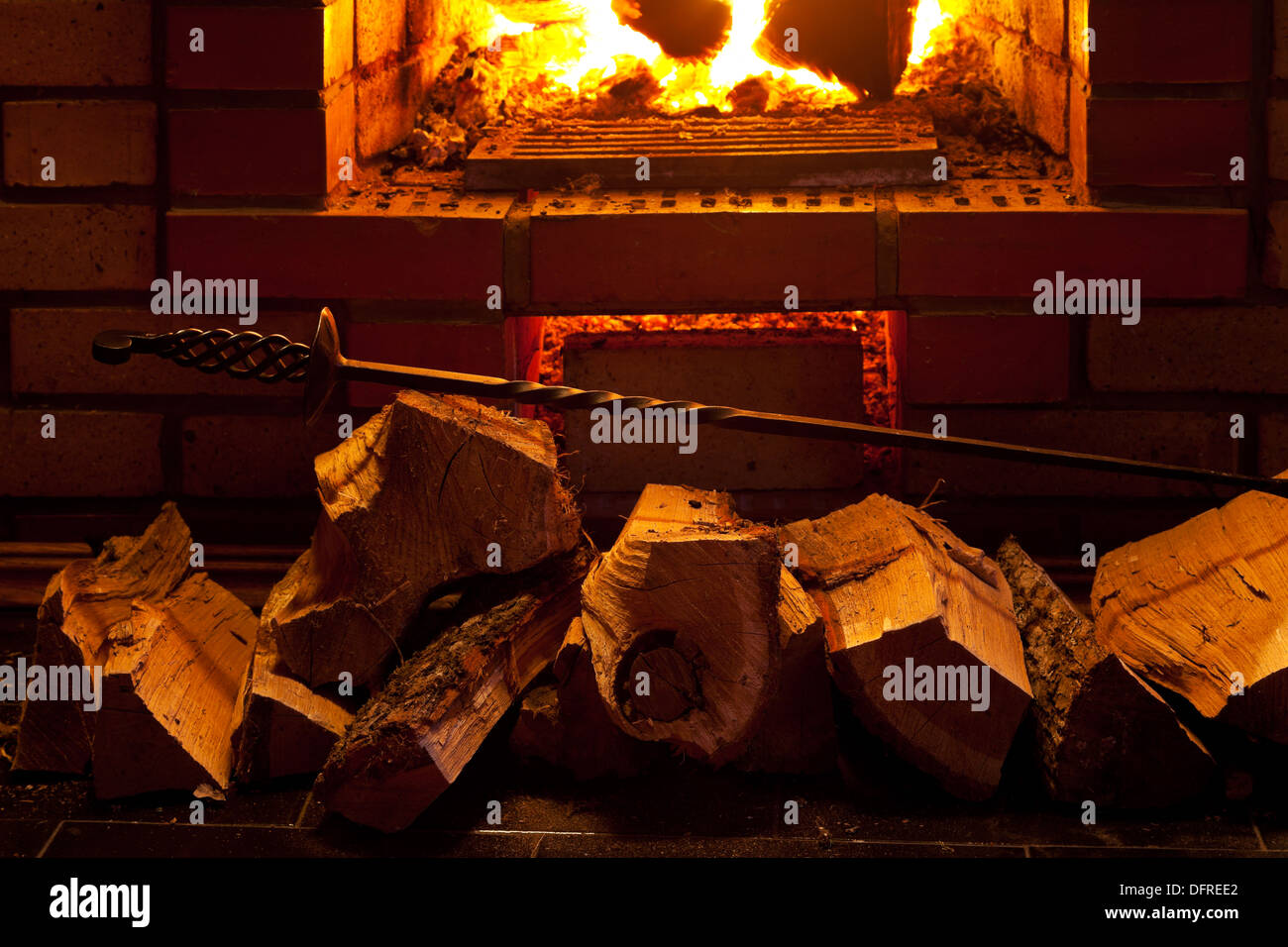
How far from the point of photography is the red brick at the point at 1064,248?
6.05ft

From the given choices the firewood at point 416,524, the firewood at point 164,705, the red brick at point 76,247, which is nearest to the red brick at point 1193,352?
the firewood at point 416,524

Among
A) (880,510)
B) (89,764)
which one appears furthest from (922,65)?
(89,764)

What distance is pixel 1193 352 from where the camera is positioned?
1.89 metres

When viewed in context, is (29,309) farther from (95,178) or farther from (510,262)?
(510,262)

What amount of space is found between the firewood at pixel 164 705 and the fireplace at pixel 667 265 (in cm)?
30

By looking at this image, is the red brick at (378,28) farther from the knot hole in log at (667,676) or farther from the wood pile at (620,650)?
the knot hole in log at (667,676)

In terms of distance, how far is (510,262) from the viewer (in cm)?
189

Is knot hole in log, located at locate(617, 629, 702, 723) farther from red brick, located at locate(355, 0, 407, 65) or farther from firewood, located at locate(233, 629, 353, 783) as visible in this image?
red brick, located at locate(355, 0, 407, 65)

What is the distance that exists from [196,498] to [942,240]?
3.74 feet

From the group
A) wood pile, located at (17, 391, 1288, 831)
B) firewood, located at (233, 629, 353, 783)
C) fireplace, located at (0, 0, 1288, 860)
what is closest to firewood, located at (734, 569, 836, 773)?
wood pile, located at (17, 391, 1288, 831)

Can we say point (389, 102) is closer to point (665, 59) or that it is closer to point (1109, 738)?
point (665, 59)

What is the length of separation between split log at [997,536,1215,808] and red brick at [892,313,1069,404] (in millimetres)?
540
